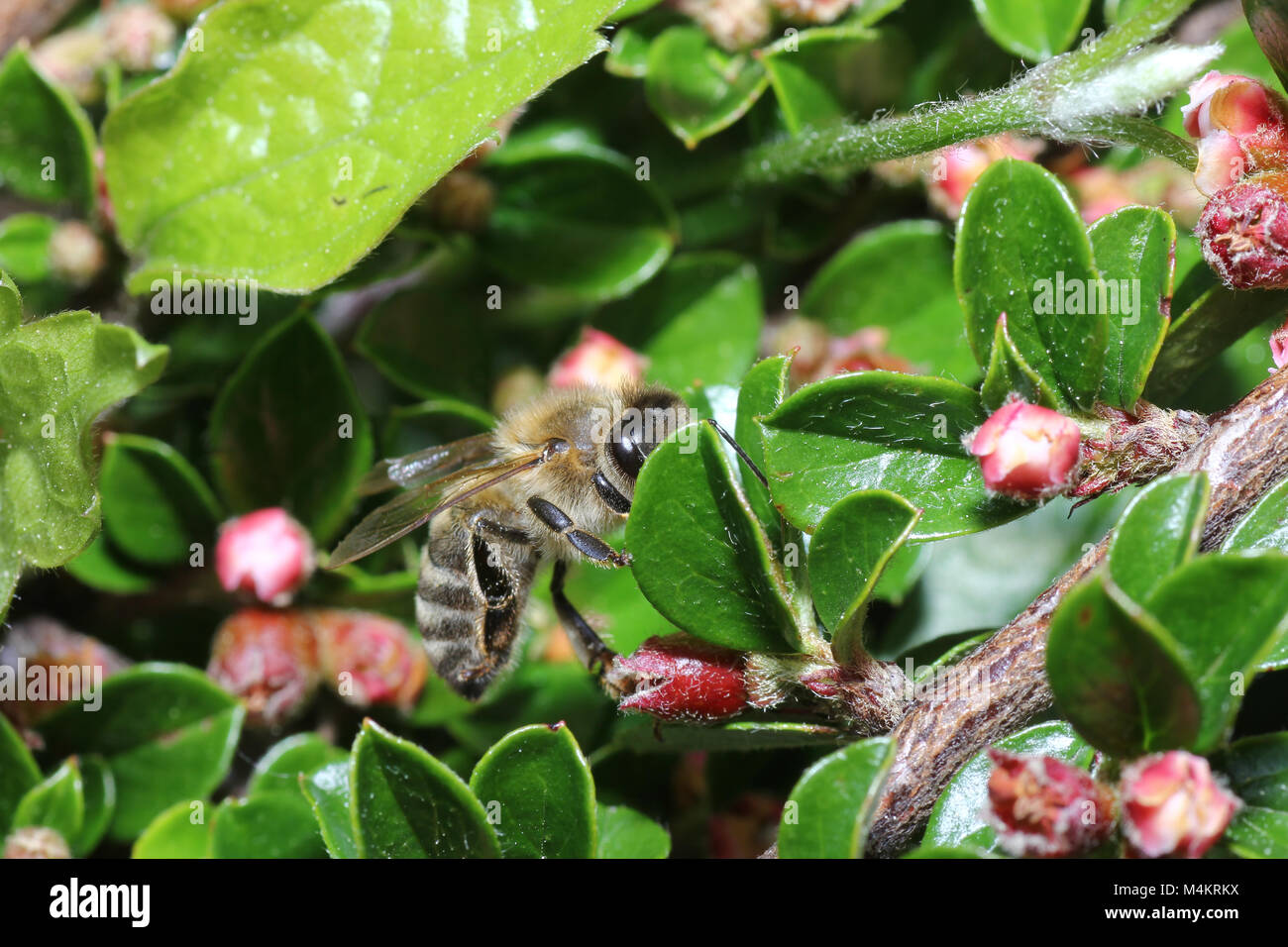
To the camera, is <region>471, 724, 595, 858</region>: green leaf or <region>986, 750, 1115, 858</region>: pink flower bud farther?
<region>471, 724, 595, 858</region>: green leaf

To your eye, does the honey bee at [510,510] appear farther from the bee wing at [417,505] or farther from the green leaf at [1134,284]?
the green leaf at [1134,284]

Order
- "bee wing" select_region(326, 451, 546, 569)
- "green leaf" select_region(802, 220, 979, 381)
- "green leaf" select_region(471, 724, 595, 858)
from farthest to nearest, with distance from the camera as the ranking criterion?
"green leaf" select_region(802, 220, 979, 381) → "bee wing" select_region(326, 451, 546, 569) → "green leaf" select_region(471, 724, 595, 858)

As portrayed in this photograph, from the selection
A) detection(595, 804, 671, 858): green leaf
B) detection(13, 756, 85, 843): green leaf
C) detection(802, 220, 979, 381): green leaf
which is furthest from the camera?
detection(802, 220, 979, 381): green leaf

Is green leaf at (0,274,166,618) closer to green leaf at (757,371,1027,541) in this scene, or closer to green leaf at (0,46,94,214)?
green leaf at (0,46,94,214)

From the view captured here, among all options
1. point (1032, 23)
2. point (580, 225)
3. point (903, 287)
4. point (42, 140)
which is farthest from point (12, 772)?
point (1032, 23)

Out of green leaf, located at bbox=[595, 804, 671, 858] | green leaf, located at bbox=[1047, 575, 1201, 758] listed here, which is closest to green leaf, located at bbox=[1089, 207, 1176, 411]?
green leaf, located at bbox=[1047, 575, 1201, 758]

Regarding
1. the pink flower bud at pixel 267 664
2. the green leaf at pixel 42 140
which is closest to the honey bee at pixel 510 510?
the pink flower bud at pixel 267 664
